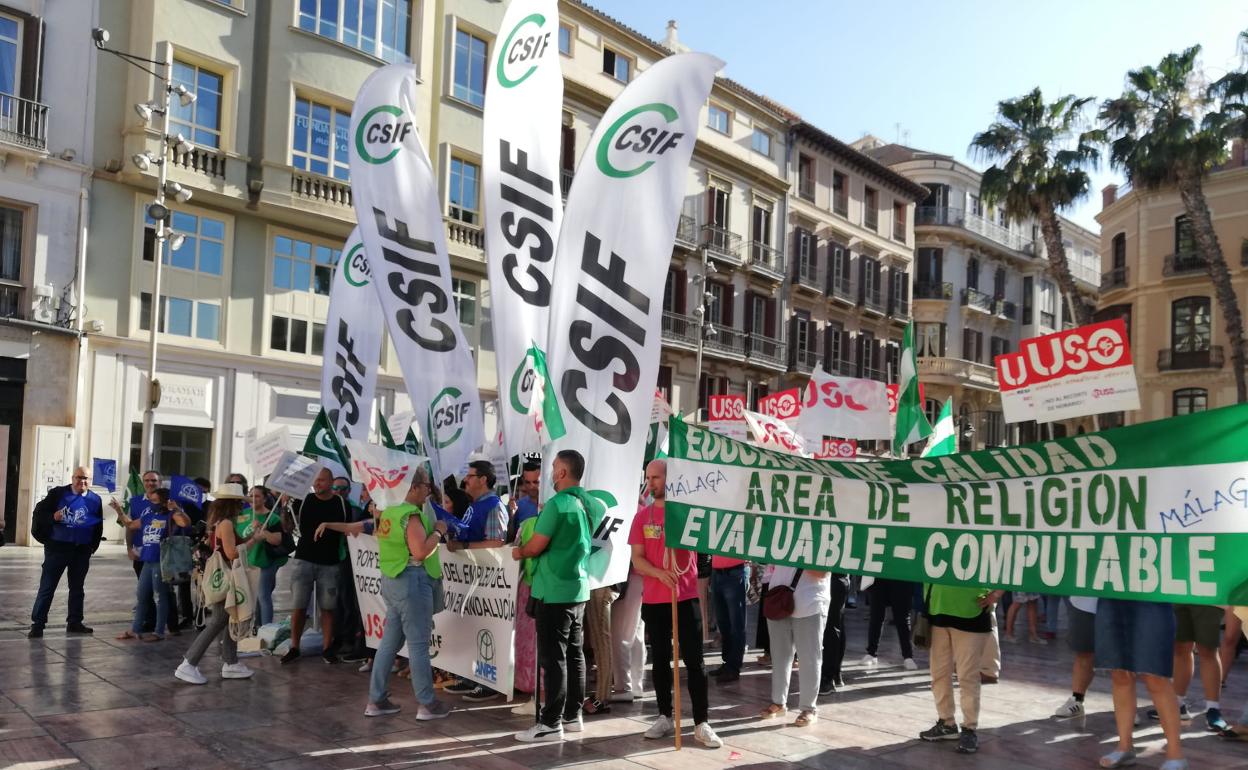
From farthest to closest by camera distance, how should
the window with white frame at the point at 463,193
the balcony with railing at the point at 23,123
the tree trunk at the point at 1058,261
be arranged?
the tree trunk at the point at 1058,261
the window with white frame at the point at 463,193
the balcony with railing at the point at 23,123

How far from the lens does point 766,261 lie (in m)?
40.2

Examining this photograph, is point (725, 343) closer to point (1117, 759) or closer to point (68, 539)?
point (68, 539)

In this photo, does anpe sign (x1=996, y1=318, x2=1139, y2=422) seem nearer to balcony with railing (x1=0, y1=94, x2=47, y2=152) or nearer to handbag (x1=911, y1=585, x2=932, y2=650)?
handbag (x1=911, y1=585, x2=932, y2=650)

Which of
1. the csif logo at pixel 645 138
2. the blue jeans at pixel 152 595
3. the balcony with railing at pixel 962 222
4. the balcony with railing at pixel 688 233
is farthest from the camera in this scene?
the balcony with railing at pixel 962 222

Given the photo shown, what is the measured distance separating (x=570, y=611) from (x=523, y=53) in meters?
4.98

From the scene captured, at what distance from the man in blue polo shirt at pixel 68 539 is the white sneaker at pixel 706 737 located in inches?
270

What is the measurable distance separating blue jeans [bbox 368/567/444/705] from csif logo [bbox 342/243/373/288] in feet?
19.4

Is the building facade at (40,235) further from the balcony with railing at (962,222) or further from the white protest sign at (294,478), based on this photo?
the balcony with railing at (962,222)

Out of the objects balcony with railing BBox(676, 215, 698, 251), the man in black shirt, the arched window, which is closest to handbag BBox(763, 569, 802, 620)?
the man in black shirt

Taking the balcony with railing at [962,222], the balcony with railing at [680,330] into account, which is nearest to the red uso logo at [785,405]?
the balcony with railing at [680,330]

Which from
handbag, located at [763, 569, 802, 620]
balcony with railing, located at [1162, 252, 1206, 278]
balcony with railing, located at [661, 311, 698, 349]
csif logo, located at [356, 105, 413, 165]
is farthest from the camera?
balcony with railing, located at [1162, 252, 1206, 278]

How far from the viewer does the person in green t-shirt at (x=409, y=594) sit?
287 inches

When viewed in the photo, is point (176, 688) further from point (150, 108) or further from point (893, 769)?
point (150, 108)

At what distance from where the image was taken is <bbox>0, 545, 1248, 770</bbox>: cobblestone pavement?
637 centimetres
